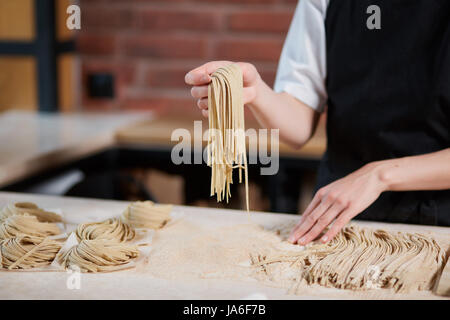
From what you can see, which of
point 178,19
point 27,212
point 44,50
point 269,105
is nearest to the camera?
point 27,212

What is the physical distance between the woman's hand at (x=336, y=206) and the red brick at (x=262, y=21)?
1622 millimetres

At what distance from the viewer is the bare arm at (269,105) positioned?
124 centimetres

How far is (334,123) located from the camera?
5.47 ft

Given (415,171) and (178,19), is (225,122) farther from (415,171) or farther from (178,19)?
(178,19)

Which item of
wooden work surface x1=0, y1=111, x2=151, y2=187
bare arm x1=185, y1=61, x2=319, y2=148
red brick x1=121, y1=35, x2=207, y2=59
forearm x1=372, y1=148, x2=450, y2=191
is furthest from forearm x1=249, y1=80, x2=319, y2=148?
red brick x1=121, y1=35, x2=207, y2=59

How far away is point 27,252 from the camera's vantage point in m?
1.13

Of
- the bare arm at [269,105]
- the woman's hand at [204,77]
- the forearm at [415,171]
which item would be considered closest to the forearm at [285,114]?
the bare arm at [269,105]

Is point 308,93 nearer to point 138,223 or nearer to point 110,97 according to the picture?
point 138,223

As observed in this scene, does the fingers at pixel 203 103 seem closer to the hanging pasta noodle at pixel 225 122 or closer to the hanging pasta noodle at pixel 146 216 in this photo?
the hanging pasta noodle at pixel 225 122

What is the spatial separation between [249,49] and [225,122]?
5.54 feet

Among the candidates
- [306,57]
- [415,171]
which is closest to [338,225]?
[415,171]
